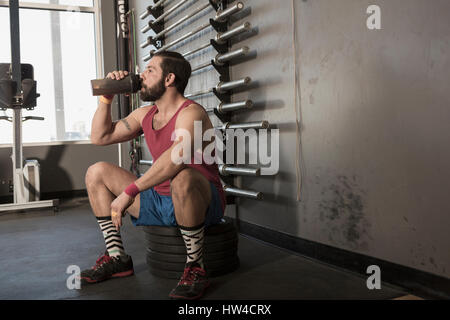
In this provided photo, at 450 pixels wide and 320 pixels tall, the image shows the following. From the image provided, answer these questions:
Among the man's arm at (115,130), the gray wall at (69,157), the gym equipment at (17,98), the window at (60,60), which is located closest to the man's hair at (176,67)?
the man's arm at (115,130)

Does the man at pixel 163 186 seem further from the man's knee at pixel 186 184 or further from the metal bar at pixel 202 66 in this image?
the metal bar at pixel 202 66

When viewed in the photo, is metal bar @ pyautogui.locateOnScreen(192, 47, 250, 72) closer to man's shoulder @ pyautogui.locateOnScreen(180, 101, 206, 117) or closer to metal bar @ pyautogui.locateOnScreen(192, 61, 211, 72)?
metal bar @ pyautogui.locateOnScreen(192, 61, 211, 72)

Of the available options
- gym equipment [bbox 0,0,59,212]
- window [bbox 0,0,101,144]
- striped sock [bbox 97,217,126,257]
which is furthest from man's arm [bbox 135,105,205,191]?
window [bbox 0,0,101,144]

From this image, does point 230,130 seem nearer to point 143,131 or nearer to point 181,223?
point 143,131

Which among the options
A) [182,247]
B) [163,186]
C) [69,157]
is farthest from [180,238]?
[69,157]

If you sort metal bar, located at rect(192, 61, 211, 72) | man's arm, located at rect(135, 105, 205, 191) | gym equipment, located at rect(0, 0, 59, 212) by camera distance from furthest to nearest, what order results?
gym equipment, located at rect(0, 0, 59, 212) → metal bar, located at rect(192, 61, 211, 72) → man's arm, located at rect(135, 105, 205, 191)

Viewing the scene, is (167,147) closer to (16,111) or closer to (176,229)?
(176,229)

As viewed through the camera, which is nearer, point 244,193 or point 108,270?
point 108,270

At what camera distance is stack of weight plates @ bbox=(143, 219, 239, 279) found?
197cm

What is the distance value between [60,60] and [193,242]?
425 cm

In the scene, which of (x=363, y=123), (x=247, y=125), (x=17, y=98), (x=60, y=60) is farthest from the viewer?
(x=60, y=60)

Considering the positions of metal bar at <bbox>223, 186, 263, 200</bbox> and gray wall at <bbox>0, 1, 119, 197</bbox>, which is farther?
gray wall at <bbox>0, 1, 119, 197</bbox>

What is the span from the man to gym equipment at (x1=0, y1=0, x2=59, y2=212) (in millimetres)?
2329

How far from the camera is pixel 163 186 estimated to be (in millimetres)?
2035
